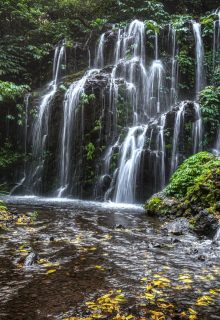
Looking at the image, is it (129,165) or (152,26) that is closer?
(129,165)

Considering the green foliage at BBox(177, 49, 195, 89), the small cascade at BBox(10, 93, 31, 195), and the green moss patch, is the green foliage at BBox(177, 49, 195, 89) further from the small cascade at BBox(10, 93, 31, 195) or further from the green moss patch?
the green moss patch

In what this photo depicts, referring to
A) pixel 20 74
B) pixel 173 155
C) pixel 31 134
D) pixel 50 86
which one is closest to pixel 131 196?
pixel 173 155

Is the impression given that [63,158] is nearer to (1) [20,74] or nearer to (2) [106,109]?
(2) [106,109]

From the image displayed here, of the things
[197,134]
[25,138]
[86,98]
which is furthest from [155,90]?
[25,138]

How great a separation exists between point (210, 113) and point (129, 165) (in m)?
4.31

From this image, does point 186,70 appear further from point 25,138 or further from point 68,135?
point 25,138

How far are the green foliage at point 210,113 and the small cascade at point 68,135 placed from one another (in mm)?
5702

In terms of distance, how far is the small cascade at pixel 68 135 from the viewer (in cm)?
1598

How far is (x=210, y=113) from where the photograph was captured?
1514cm

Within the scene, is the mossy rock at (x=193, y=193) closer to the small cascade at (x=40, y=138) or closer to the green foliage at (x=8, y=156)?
the small cascade at (x=40, y=138)

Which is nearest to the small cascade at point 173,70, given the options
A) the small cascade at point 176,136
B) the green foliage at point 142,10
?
the green foliage at point 142,10

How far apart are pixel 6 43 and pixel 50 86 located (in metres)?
4.27

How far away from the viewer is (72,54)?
70.6ft

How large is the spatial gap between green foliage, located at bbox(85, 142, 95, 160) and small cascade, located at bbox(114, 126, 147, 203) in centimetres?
160
